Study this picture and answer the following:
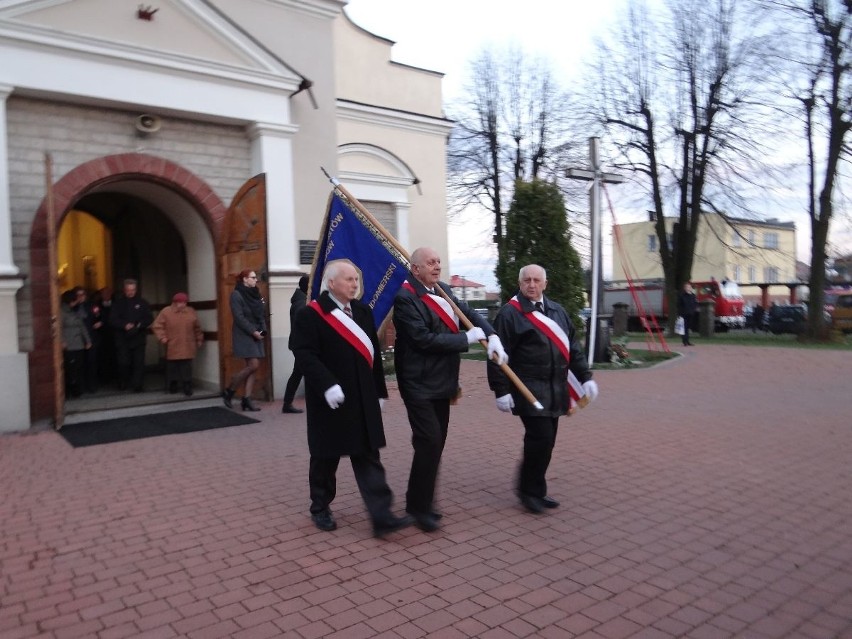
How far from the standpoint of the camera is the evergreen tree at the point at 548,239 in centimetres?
1339

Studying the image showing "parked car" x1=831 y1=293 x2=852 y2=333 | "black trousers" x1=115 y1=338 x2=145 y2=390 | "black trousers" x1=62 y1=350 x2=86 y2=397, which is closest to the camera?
"black trousers" x1=62 y1=350 x2=86 y2=397

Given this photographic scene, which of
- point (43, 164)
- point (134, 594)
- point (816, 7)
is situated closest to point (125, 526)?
point (134, 594)

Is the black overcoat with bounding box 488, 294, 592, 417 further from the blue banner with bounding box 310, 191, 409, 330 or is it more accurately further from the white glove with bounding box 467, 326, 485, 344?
the blue banner with bounding box 310, 191, 409, 330

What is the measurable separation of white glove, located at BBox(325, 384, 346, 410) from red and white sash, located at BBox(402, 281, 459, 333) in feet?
2.80

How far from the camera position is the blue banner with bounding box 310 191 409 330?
5.54 meters

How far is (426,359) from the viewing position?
4.60 metres

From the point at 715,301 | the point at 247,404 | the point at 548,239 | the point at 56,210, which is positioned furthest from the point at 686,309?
the point at 56,210

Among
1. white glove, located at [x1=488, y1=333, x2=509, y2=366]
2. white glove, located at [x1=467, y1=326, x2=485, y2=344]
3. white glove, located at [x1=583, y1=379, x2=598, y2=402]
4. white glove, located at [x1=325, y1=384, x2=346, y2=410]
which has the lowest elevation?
white glove, located at [x1=583, y1=379, x2=598, y2=402]

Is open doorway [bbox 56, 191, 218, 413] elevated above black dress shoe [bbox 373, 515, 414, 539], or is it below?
above

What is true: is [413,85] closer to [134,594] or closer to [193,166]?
[193,166]

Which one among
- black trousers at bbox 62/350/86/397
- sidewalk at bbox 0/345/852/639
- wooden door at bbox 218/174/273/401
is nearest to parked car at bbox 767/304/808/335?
sidewalk at bbox 0/345/852/639

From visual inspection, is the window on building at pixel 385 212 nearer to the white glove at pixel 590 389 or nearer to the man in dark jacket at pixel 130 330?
the man in dark jacket at pixel 130 330

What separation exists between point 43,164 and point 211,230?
222cm

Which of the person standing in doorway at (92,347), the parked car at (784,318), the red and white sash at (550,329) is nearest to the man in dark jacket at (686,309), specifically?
the parked car at (784,318)
